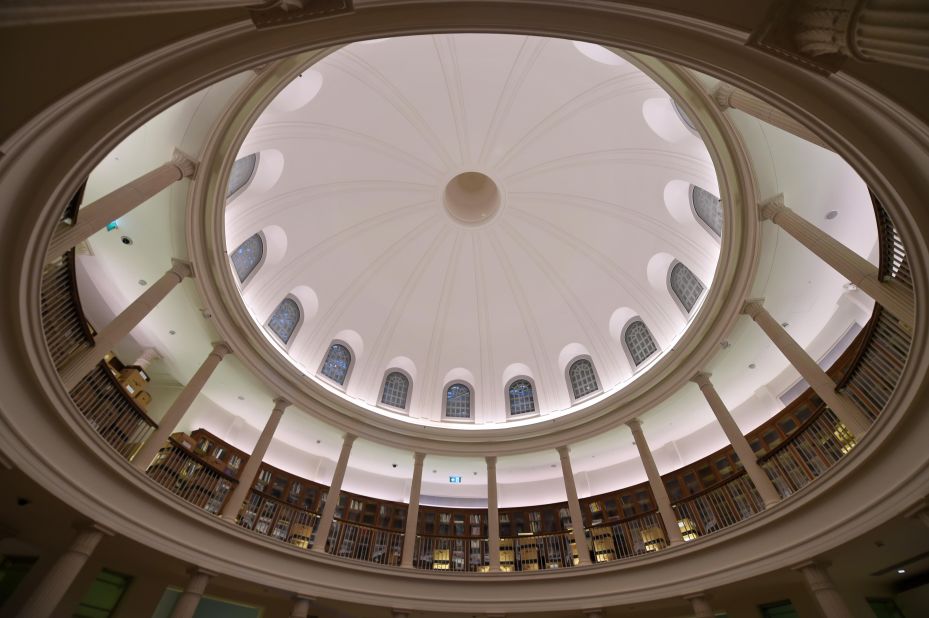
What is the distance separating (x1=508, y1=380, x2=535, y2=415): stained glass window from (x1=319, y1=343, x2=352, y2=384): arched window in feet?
23.9

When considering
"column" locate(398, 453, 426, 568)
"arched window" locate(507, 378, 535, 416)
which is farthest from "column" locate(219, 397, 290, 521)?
"arched window" locate(507, 378, 535, 416)

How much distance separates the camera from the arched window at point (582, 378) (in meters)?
18.0

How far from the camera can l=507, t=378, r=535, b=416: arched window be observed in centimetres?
1891

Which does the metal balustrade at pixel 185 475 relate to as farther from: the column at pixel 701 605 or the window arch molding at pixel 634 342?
the window arch molding at pixel 634 342

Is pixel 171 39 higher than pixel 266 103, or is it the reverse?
pixel 266 103

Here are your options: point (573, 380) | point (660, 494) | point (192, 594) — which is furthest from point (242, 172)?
point (660, 494)

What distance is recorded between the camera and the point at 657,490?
12664 mm

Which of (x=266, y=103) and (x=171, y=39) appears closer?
(x=171, y=39)

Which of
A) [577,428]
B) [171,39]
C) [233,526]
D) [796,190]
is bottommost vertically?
[233,526]

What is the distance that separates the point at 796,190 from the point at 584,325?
9349 mm

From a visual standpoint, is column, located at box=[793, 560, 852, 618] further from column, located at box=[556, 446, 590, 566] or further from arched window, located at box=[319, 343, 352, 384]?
arched window, located at box=[319, 343, 352, 384]

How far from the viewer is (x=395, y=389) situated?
19203 millimetres

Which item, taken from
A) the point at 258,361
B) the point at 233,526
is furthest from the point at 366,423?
the point at 233,526

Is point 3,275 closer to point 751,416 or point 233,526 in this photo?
point 233,526
